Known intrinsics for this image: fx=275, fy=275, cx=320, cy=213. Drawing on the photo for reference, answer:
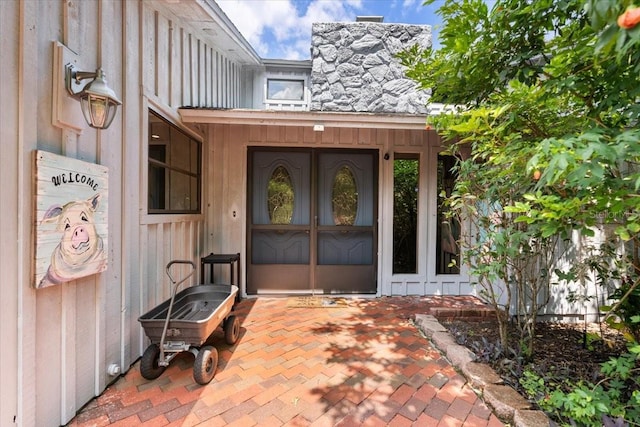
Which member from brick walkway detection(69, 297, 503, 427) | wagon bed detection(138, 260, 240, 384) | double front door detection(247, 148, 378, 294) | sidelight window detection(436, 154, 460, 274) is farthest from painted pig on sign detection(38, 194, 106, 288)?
sidelight window detection(436, 154, 460, 274)

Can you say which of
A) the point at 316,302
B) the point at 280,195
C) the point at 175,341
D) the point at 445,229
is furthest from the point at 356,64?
the point at 175,341

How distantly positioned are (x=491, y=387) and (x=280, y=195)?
3494mm

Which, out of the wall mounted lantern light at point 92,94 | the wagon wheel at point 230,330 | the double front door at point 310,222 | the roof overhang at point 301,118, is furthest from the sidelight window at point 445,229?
the wall mounted lantern light at point 92,94

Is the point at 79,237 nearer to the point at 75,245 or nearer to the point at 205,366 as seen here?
the point at 75,245

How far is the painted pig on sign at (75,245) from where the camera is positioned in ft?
5.40

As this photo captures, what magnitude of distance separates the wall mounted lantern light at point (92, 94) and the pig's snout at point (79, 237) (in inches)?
27.2

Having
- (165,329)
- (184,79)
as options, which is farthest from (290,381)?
(184,79)

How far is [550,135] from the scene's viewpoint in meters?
2.04

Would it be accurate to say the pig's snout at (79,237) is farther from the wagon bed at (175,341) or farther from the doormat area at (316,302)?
the doormat area at (316,302)

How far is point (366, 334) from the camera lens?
9.96 ft

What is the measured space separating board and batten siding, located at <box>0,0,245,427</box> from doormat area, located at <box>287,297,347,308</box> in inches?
70.8

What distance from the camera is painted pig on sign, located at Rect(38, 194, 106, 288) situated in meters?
1.65

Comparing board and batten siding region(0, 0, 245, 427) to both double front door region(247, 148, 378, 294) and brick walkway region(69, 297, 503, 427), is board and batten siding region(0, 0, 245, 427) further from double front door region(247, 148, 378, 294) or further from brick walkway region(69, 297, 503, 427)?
double front door region(247, 148, 378, 294)

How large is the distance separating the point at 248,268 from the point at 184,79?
280 cm
